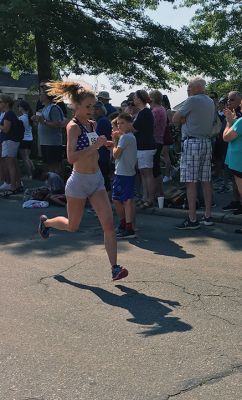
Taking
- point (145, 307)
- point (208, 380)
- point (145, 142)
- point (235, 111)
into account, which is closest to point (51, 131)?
point (145, 142)

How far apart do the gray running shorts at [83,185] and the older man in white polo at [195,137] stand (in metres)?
2.59

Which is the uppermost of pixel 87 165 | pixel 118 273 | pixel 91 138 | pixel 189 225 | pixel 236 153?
pixel 91 138

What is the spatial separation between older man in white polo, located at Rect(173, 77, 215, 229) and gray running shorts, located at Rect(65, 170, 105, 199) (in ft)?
8.50

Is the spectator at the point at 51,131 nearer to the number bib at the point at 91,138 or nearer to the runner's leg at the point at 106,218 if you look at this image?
the number bib at the point at 91,138

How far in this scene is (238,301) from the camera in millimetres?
4703

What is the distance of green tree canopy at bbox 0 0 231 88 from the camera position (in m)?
14.9

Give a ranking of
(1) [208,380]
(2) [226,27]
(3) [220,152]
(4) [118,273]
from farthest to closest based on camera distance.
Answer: (2) [226,27] → (3) [220,152] → (4) [118,273] → (1) [208,380]

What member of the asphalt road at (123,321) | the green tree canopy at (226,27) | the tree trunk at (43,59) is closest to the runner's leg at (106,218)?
the asphalt road at (123,321)

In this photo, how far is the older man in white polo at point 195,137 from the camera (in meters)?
7.49

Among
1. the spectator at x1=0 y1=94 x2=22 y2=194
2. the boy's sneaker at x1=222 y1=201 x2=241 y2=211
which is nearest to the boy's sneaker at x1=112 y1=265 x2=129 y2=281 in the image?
the boy's sneaker at x1=222 y1=201 x2=241 y2=211

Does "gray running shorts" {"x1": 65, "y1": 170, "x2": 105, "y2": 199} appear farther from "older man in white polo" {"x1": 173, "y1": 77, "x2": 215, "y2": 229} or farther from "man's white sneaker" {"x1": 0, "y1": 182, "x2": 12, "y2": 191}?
"man's white sneaker" {"x1": 0, "y1": 182, "x2": 12, "y2": 191}

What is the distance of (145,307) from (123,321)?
37cm

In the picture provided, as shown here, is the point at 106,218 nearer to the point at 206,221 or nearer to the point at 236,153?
the point at 236,153

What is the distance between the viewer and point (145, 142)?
8453 millimetres
